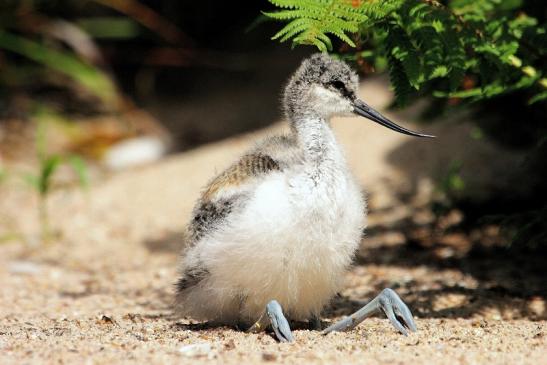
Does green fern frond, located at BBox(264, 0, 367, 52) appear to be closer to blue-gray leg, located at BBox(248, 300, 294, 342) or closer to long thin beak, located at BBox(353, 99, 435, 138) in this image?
long thin beak, located at BBox(353, 99, 435, 138)

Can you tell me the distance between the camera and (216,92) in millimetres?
11922

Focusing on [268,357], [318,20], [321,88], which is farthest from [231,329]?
[318,20]

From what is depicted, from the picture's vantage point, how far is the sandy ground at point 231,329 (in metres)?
3.60

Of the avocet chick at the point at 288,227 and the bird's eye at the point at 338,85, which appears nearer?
the avocet chick at the point at 288,227

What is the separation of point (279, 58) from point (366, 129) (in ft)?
11.2

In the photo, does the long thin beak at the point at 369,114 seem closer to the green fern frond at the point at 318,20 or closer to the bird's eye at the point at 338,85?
the bird's eye at the point at 338,85

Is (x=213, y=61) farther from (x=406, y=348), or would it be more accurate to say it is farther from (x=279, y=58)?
(x=406, y=348)

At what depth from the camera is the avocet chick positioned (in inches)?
151

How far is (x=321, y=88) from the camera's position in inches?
169

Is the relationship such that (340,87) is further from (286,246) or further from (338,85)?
(286,246)

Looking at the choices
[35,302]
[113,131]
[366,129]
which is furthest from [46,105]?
[35,302]

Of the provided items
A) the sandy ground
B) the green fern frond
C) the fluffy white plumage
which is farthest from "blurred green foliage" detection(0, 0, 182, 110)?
the green fern frond

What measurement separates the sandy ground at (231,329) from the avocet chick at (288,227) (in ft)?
0.47

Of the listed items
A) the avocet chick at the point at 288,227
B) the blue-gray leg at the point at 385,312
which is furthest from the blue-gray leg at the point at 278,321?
the blue-gray leg at the point at 385,312
